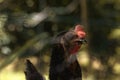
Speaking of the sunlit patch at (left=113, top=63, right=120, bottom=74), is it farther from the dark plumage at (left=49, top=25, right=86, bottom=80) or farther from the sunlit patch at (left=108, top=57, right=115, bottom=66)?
the dark plumage at (left=49, top=25, right=86, bottom=80)

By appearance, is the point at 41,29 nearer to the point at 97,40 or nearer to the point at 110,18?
the point at 110,18

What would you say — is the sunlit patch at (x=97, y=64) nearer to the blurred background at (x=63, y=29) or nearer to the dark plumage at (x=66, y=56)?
the blurred background at (x=63, y=29)

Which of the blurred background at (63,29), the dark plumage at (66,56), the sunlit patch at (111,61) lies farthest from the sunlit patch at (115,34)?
the dark plumage at (66,56)

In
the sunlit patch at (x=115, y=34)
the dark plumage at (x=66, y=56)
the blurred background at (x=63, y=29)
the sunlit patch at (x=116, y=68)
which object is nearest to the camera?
the dark plumage at (x=66, y=56)

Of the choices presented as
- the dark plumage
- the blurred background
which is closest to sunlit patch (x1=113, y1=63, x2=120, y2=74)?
the blurred background

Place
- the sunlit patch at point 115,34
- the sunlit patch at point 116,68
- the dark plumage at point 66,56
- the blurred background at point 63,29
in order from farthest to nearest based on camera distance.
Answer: the sunlit patch at point 116,68
the sunlit patch at point 115,34
the blurred background at point 63,29
the dark plumage at point 66,56

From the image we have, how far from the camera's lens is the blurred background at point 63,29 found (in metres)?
2.05

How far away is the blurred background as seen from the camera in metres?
2.05

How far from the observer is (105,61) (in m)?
3.12

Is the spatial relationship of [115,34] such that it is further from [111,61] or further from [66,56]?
[66,56]

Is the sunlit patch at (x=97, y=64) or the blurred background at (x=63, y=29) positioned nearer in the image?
the blurred background at (x=63, y=29)

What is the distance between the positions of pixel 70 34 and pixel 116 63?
220 cm

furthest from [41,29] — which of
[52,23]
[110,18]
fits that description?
[110,18]

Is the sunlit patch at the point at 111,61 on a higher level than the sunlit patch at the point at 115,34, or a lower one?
lower
